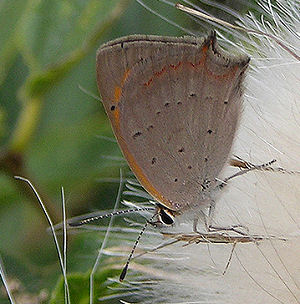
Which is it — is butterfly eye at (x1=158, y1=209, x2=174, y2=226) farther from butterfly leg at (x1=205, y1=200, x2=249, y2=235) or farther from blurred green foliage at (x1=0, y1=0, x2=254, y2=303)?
blurred green foliage at (x1=0, y1=0, x2=254, y2=303)

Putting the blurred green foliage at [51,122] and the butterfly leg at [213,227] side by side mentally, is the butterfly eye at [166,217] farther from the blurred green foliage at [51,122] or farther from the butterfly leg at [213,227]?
the blurred green foliage at [51,122]

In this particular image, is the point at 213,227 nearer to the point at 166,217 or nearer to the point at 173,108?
the point at 166,217

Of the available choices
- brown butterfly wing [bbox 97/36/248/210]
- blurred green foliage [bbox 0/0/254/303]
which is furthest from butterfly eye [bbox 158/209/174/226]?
blurred green foliage [bbox 0/0/254/303]

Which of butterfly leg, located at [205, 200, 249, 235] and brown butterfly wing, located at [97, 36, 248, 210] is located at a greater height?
brown butterfly wing, located at [97, 36, 248, 210]

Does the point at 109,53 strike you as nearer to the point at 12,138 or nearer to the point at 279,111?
the point at 279,111

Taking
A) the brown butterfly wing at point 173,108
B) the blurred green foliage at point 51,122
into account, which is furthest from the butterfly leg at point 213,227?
the blurred green foliage at point 51,122

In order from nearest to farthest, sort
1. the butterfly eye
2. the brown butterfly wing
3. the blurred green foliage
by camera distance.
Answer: the brown butterfly wing < the butterfly eye < the blurred green foliage

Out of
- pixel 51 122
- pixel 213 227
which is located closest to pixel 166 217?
pixel 213 227
